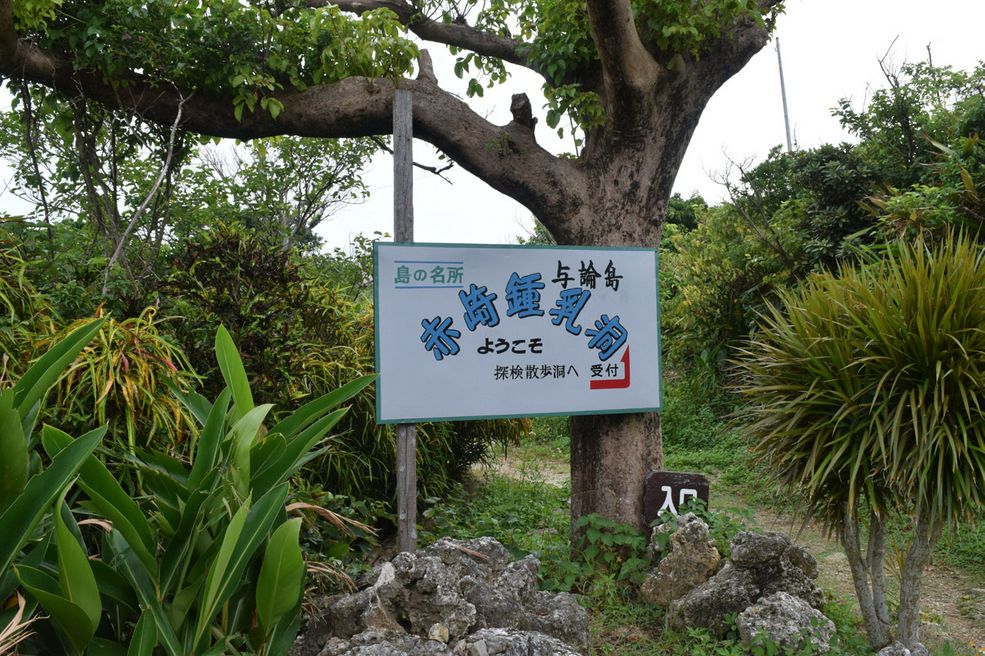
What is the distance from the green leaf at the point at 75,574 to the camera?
2084mm

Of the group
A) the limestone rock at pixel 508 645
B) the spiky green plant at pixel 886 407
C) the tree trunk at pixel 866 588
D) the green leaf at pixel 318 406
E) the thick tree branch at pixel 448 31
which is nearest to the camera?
the limestone rock at pixel 508 645

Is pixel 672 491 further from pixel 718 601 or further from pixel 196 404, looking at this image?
pixel 196 404

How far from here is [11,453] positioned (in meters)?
2.26

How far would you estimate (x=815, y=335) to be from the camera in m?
3.78

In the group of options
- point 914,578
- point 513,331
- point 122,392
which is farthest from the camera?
point 513,331

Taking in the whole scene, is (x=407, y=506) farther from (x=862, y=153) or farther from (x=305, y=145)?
(x=862, y=153)

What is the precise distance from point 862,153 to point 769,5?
380 centimetres

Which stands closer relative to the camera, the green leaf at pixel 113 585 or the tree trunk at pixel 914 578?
the green leaf at pixel 113 585

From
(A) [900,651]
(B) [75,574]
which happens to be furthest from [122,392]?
(A) [900,651]

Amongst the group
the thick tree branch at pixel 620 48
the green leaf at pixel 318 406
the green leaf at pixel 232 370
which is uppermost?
the thick tree branch at pixel 620 48

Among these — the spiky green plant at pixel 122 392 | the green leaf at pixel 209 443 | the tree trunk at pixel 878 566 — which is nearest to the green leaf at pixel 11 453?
the green leaf at pixel 209 443

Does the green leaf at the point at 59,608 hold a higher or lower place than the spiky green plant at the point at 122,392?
lower

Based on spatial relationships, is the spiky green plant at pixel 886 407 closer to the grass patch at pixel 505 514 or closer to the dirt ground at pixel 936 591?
the dirt ground at pixel 936 591

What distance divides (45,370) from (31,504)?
1.59 feet
